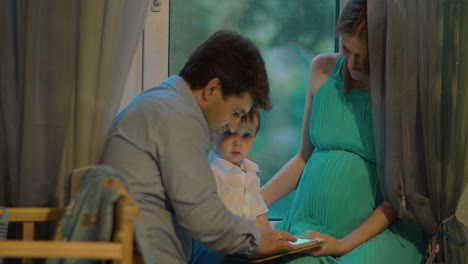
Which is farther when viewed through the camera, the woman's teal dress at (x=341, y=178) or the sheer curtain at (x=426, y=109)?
the woman's teal dress at (x=341, y=178)

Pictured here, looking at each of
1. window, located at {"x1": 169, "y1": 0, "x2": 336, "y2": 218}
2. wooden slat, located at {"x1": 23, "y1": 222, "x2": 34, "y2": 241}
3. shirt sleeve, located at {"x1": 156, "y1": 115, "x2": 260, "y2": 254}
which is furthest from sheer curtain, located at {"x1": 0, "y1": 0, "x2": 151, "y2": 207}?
window, located at {"x1": 169, "y1": 0, "x2": 336, "y2": 218}

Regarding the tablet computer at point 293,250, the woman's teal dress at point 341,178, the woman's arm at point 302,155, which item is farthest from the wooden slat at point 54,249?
the woman's arm at point 302,155

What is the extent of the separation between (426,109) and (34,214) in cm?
126

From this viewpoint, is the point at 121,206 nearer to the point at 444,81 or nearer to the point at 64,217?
the point at 64,217

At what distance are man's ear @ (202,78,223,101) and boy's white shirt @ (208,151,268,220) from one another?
413 mm

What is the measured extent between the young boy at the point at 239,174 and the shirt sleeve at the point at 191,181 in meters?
0.49

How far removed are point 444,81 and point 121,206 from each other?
1.27m

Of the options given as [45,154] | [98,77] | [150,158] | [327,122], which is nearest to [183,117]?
[150,158]

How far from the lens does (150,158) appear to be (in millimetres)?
1646

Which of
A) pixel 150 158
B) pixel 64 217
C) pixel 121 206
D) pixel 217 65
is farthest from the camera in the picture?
pixel 217 65

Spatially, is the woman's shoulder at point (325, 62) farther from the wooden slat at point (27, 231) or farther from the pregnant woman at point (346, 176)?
the wooden slat at point (27, 231)

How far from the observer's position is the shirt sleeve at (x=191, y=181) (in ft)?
5.26

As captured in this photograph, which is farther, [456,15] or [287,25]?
[287,25]

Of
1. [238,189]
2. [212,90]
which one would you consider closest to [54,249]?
[212,90]
